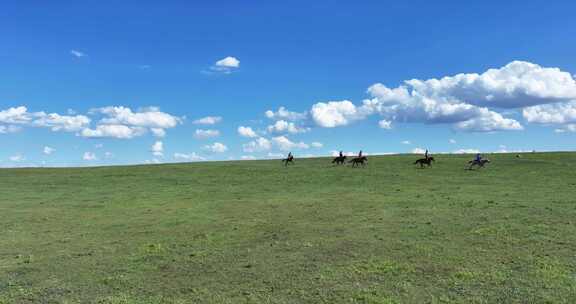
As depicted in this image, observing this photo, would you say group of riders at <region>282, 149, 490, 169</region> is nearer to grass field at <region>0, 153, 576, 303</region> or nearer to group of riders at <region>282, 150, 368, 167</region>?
group of riders at <region>282, 150, 368, 167</region>

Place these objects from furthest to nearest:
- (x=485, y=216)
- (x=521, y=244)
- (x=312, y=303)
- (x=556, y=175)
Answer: (x=556, y=175) → (x=485, y=216) → (x=521, y=244) → (x=312, y=303)

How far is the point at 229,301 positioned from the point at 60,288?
438cm

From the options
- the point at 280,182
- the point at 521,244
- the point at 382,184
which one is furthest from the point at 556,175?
the point at 521,244

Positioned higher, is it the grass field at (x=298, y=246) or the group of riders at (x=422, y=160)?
the group of riders at (x=422, y=160)

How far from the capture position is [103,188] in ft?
132

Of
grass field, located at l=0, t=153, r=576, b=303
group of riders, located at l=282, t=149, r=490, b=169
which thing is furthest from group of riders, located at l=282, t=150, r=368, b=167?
grass field, located at l=0, t=153, r=576, b=303

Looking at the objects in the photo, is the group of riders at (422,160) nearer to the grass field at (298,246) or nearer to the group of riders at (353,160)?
the group of riders at (353,160)

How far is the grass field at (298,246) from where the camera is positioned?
1093cm

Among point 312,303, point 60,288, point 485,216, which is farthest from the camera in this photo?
point 485,216

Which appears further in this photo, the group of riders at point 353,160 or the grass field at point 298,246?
the group of riders at point 353,160

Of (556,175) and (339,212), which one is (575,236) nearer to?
(339,212)

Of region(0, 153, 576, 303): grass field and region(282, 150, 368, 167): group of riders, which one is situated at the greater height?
region(282, 150, 368, 167): group of riders

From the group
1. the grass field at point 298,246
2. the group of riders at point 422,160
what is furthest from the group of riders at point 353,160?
the grass field at point 298,246

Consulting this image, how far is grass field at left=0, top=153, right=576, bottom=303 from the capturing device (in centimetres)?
1093
